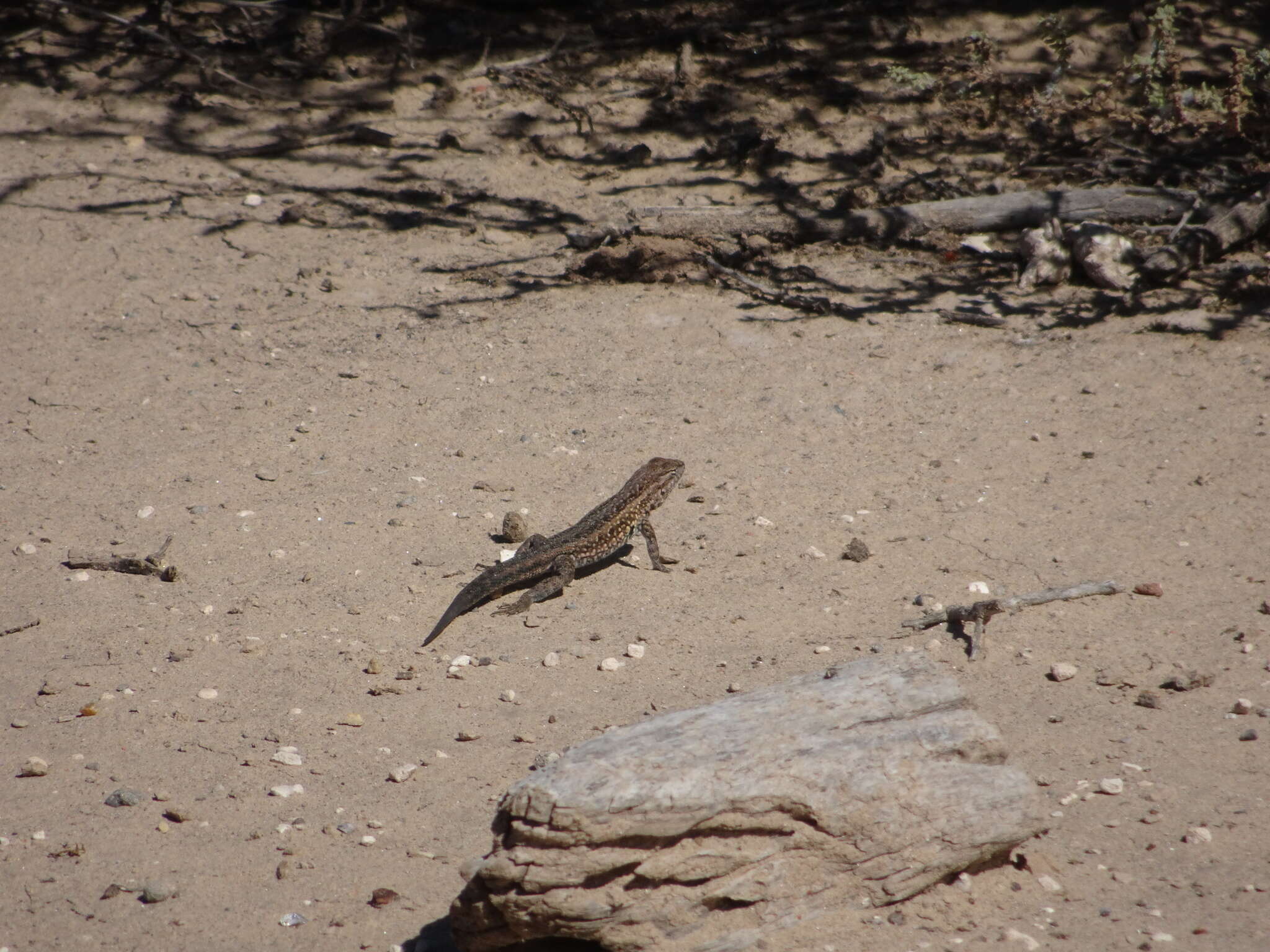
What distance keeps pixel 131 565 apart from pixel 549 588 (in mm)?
2034

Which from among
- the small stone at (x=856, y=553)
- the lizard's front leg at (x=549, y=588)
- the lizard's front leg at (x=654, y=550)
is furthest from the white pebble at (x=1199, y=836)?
the lizard's front leg at (x=549, y=588)

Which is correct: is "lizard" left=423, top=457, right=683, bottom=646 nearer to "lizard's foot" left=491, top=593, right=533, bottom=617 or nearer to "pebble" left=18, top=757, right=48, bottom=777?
"lizard's foot" left=491, top=593, right=533, bottom=617

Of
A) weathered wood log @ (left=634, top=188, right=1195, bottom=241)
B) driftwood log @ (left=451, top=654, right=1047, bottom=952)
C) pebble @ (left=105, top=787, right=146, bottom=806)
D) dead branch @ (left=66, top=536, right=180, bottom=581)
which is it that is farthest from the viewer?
weathered wood log @ (left=634, top=188, right=1195, bottom=241)

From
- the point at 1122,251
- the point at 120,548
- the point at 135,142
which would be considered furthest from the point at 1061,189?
the point at 135,142

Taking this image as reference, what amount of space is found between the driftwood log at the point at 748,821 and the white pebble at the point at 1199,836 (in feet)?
2.25

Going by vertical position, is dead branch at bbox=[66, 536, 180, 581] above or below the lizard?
below

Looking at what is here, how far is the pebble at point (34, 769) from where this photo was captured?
4.09 meters

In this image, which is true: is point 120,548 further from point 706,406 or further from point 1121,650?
point 1121,650

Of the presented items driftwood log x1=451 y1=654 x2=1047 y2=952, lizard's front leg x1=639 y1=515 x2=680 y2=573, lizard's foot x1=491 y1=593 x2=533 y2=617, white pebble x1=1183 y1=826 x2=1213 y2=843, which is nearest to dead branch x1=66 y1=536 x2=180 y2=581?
lizard's foot x1=491 y1=593 x2=533 y2=617

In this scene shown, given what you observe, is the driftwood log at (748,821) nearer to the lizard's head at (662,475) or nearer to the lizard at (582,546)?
the lizard at (582,546)

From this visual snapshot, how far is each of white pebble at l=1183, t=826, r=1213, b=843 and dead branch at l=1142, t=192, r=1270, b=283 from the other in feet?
16.6

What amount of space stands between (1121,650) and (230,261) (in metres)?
6.80

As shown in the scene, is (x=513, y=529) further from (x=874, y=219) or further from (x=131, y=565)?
(x=874, y=219)

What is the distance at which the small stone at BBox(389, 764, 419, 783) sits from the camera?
4.12 m
